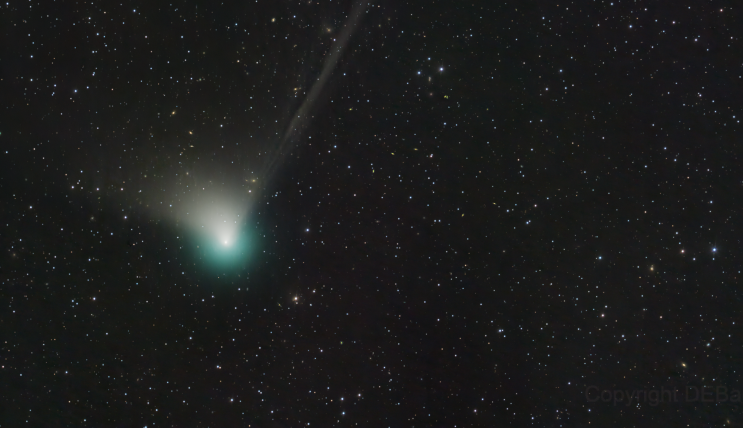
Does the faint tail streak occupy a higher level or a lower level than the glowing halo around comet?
higher

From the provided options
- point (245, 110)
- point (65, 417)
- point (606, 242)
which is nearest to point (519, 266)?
point (606, 242)

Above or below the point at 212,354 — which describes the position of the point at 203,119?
above

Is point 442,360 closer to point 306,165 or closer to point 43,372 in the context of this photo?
point 306,165

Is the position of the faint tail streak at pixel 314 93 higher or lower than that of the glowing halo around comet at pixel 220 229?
higher

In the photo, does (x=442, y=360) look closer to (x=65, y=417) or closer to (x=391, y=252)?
(x=391, y=252)
